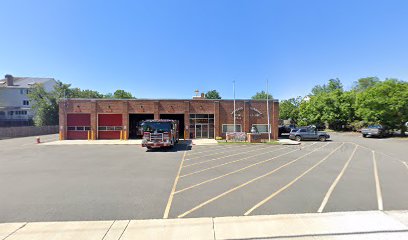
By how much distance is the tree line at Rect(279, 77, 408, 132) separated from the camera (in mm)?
34219

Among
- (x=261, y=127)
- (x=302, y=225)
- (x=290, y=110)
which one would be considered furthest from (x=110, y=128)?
(x=290, y=110)

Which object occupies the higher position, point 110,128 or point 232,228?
point 110,128

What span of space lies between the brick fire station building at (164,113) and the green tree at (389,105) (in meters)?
19.6

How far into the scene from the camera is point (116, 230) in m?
5.09

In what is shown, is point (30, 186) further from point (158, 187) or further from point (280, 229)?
point (280, 229)

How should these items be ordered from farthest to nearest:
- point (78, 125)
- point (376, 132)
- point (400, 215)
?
point (376, 132)
point (78, 125)
point (400, 215)

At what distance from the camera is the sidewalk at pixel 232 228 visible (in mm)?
4824

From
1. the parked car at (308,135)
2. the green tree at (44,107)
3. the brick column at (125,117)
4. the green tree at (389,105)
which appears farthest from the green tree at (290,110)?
the green tree at (44,107)

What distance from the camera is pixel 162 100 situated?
29484 mm

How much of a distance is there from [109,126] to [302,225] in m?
28.6

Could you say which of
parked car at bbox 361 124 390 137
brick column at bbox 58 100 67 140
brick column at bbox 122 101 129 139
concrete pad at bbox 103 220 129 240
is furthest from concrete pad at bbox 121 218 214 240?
parked car at bbox 361 124 390 137

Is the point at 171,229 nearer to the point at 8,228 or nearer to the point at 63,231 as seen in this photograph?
the point at 63,231

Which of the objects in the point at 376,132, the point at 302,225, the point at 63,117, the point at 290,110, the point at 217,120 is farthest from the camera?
the point at 290,110

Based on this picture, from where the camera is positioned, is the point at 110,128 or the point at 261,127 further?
the point at 261,127
